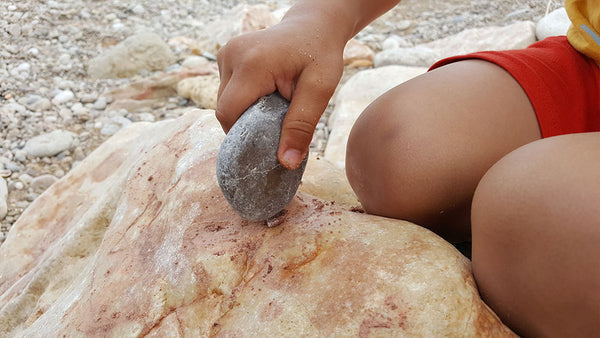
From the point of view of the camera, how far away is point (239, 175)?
1.50 m

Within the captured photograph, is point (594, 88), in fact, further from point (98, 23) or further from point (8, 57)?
point (98, 23)

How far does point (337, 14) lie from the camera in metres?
1.73

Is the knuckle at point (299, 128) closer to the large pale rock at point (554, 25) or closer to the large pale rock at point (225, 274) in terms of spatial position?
the large pale rock at point (225, 274)

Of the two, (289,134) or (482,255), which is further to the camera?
(289,134)

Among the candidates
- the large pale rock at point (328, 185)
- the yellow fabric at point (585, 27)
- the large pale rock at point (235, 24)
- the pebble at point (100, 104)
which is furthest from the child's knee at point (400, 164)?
the large pale rock at point (235, 24)

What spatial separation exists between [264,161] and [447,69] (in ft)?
2.56

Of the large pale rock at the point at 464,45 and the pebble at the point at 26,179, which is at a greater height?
the large pale rock at the point at 464,45

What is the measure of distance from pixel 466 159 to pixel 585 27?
2.27 feet

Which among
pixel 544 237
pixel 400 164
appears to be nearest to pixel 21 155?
pixel 400 164

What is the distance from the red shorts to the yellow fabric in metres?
0.03

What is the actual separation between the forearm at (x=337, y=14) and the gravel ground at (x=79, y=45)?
7.23ft

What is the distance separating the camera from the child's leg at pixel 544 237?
3.71 feet

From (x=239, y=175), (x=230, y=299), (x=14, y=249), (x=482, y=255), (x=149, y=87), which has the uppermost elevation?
(x=239, y=175)

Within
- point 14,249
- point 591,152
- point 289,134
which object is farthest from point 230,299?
point 14,249
